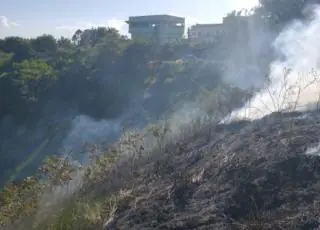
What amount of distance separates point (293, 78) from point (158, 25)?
3028 cm

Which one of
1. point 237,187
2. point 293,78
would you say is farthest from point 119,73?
point 237,187

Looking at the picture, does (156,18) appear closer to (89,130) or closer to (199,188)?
(89,130)

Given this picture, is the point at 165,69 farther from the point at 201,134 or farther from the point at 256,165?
the point at 256,165

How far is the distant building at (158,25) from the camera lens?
138ft

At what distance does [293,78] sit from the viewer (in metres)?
11.8

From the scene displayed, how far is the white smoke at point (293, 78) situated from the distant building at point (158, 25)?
76.3 ft

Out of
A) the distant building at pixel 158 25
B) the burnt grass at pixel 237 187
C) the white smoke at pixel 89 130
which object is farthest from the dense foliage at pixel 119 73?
the distant building at pixel 158 25

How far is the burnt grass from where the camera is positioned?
4289 mm

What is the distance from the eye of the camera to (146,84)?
74.1 feet

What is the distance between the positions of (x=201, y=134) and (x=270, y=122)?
1.46 metres

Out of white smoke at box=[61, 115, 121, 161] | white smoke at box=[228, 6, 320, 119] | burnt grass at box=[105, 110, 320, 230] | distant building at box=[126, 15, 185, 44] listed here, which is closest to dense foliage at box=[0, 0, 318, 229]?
white smoke at box=[61, 115, 121, 161]

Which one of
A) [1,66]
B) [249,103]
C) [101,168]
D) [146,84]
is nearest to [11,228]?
[101,168]

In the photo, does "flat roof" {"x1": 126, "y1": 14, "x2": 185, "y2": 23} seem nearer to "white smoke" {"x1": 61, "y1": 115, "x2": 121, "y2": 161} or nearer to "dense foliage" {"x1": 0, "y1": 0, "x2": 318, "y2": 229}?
"dense foliage" {"x1": 0, "y1": 0, "x2": 318, "y2": 229}

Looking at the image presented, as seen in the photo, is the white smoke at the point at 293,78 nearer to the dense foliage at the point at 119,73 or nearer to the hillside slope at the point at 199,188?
the hillside slope at the point at 199,188
